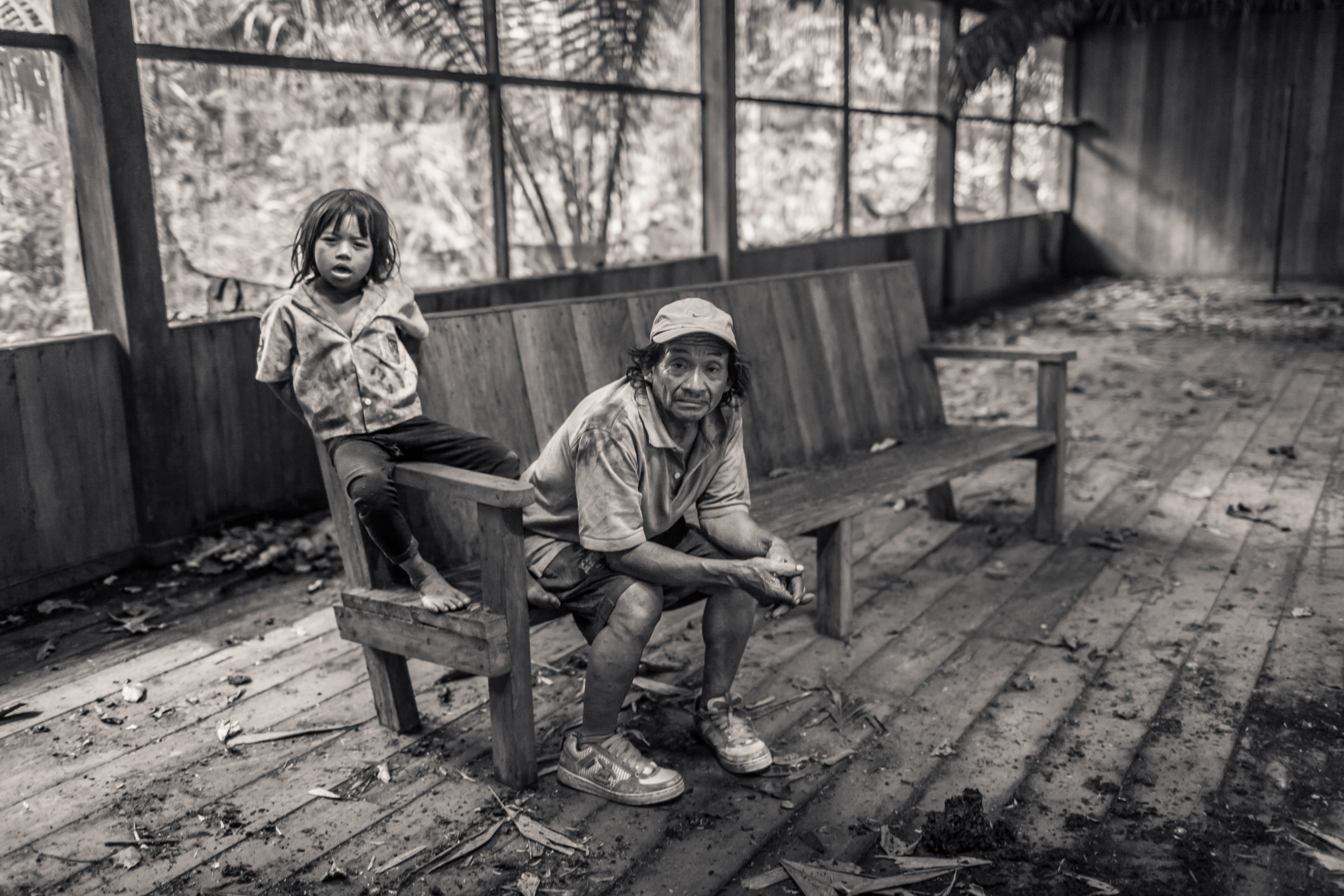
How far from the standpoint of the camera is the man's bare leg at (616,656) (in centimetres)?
293

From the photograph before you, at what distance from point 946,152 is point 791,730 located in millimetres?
9845

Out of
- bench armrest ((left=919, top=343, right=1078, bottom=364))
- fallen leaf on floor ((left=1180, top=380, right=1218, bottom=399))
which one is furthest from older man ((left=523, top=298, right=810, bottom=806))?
fallen leaf on floor ((left=1180, top=380, right=1218, bottom=399))

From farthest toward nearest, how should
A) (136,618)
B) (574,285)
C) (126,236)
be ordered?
(574,285) → (126,236) → (136,618)

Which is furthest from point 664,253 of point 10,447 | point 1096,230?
point 1096,230

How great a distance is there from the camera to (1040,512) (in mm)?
5086

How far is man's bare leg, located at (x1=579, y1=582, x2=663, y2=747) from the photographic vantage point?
9.62 feet

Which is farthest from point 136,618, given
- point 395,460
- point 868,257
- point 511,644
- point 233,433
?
point 868,257

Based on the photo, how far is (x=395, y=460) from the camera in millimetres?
3219

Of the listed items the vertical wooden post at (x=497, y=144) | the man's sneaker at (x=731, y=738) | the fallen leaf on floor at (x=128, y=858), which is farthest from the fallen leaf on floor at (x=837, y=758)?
the vertical wooden post at (x=497, y=144)

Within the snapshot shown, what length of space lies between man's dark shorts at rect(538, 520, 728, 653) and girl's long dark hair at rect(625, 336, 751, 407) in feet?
1.43

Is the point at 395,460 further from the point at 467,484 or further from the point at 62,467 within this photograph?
the point at 62,467

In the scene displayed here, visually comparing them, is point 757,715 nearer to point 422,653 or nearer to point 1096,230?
point 422,653

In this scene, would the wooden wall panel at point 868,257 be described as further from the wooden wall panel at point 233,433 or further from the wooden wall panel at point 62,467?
the wooden wall panel at point 62,467

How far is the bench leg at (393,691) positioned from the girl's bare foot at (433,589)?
0.26 metres
